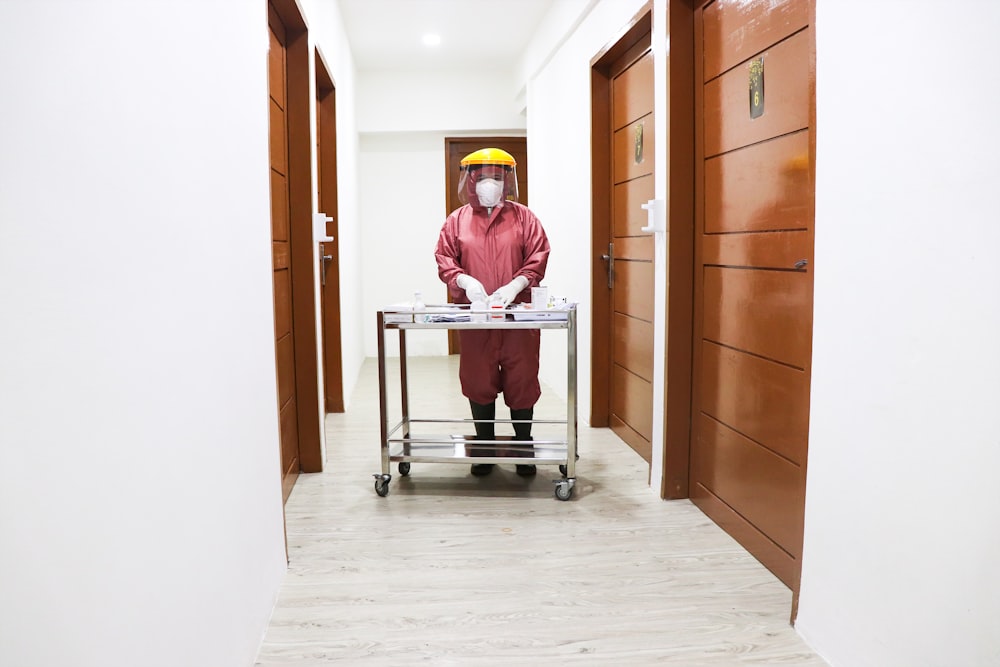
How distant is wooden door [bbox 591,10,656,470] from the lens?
3.65 meters

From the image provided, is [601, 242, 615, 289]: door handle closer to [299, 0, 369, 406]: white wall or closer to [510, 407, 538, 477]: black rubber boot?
[510, 407, 538, 477]: black rubber boot

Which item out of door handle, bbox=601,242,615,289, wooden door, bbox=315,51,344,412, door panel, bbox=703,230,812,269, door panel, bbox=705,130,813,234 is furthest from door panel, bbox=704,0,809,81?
wooden door, bbox=315,51,344,412

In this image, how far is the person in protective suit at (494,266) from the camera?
3.49m

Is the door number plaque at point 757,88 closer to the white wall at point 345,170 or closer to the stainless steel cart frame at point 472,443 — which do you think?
the stainless steel cart frame at point 472,443

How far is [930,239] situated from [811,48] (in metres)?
0.69

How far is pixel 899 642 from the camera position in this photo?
5.37 ft

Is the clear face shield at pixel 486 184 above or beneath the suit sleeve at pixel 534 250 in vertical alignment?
above

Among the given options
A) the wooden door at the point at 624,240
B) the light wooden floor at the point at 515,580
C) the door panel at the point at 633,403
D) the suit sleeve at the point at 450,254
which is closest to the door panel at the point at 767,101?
the wooden door at the point at 624,240

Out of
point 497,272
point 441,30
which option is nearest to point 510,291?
point 497,272

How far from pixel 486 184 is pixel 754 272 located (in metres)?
1.36

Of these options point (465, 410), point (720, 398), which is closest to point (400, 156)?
point (465, 410)

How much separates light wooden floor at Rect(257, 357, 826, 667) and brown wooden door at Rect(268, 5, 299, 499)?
23 centimetres

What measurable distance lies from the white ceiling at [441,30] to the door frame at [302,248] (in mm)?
1931

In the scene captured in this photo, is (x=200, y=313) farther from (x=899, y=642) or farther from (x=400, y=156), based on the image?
(x=400, y=156)
